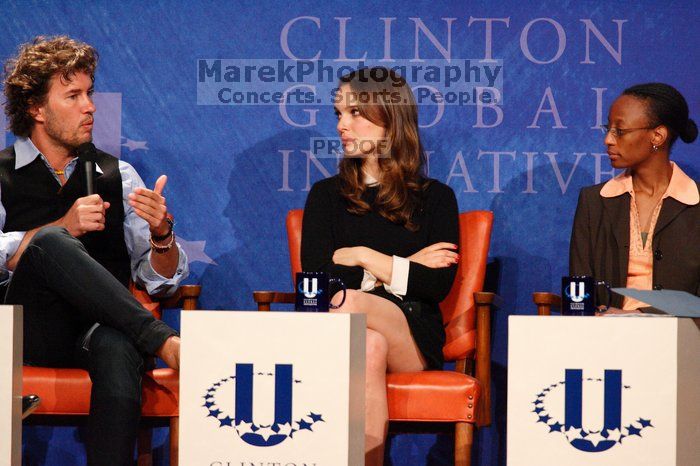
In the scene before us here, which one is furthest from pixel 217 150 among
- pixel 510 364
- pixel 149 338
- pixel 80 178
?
pixel 510 364

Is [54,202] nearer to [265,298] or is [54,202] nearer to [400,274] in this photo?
[265,298]

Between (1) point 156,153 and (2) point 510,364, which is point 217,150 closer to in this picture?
(1) point 156,153

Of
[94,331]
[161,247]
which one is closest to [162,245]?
[161,247]

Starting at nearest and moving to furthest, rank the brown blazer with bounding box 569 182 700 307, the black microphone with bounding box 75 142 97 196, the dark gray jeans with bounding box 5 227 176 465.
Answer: the dark gray jeans with bounding box 5 227 176 465, the black microphone with bounding box 75 142 97 196, the brown blazer with bounding box 569 182 700 307

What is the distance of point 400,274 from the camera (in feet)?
10.3

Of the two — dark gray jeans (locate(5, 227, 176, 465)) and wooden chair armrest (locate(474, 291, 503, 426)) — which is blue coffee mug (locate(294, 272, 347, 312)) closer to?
dark gray jeans (locate(5, 227, 176, 465))

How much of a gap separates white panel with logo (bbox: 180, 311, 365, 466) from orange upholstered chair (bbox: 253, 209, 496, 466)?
583mm

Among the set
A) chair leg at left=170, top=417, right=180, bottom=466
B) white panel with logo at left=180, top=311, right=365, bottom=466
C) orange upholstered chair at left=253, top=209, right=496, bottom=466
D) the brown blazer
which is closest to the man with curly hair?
chair leg at left=170, top=417, right=180, bottom=466

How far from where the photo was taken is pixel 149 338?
8.89 ft

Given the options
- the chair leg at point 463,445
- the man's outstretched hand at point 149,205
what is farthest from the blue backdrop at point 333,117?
the chair leg at point 463,445

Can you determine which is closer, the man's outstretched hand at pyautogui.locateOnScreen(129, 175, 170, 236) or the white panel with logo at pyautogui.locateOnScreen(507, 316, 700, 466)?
the white panel with logo at pyautogui.locateOnScreen(507, 316, 700, 466)

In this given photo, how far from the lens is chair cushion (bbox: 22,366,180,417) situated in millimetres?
2830

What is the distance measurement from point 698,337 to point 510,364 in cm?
49

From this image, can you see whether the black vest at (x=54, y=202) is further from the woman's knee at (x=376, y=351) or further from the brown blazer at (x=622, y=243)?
the brown blazer at (x=622, y=243)
